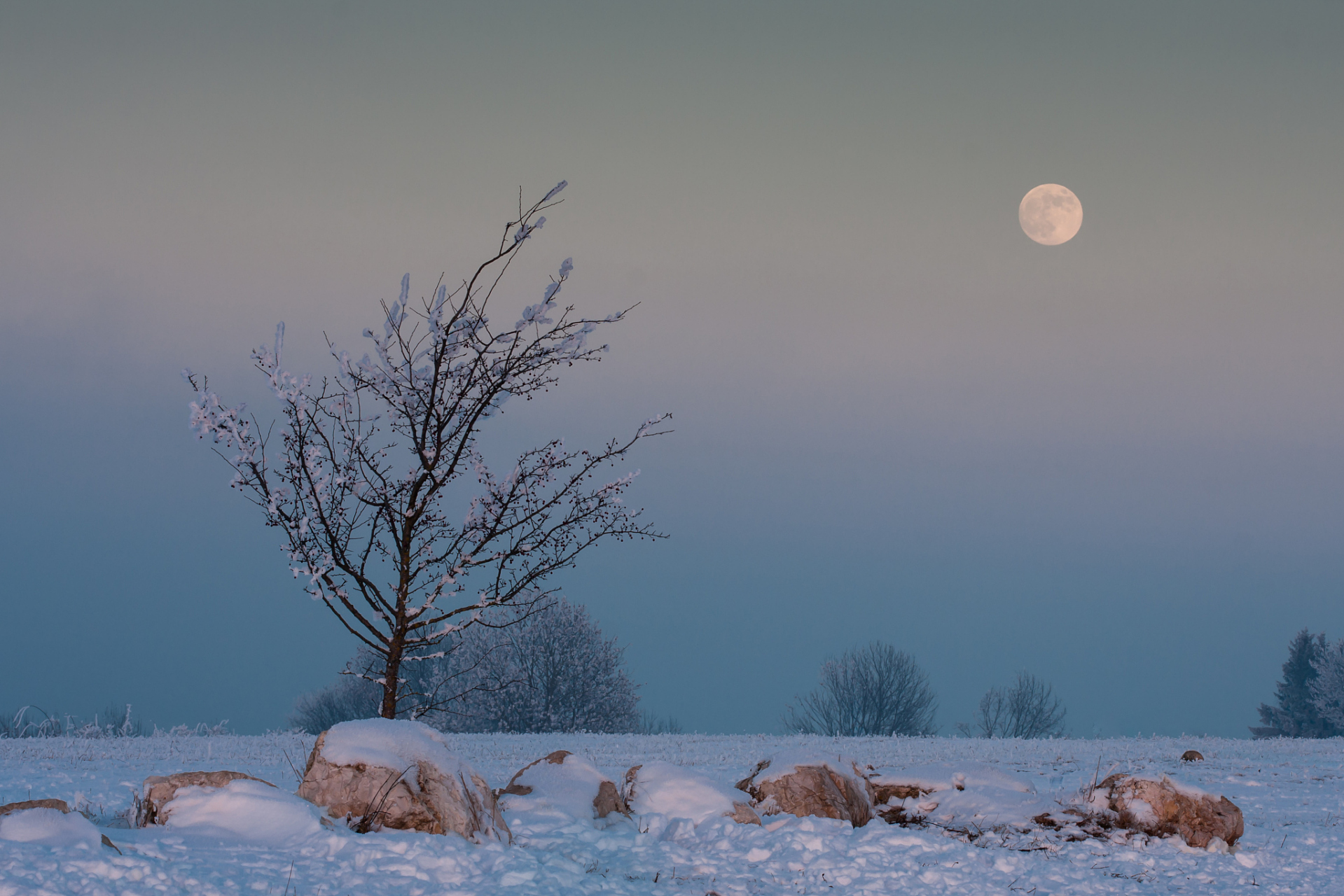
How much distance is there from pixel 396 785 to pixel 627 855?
1.93m

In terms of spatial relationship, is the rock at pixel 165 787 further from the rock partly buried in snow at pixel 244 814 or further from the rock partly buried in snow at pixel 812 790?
the rock partly buried in snow at pixel 812 790

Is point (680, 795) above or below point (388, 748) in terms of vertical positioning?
below

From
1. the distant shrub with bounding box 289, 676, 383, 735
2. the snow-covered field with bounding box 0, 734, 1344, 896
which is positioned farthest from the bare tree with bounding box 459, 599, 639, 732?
the snow-covered field with bounding box 0, 734, 1344, 896

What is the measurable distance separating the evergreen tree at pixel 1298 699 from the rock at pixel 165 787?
2093 inches

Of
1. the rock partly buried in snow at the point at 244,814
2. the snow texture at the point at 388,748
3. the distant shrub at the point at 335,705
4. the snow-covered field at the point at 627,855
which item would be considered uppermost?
the snow texture at the point at 388,748

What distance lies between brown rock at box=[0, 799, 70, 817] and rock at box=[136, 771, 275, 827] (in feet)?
2.35

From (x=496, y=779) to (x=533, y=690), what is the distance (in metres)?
23.4

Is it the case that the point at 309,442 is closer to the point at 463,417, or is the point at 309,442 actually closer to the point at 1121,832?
the point at 463,417

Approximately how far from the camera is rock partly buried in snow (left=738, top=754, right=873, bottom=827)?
29.8 feet

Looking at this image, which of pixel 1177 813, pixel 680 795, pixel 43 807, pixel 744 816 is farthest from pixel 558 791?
pixel 1177 813

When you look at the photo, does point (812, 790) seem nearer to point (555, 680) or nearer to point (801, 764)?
point (801, 764)

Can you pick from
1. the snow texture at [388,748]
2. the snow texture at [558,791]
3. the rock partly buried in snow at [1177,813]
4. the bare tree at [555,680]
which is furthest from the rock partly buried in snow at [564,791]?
the bare tree at [555,680]

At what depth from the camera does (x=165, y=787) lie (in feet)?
21.9

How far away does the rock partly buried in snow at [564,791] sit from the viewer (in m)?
8.33
